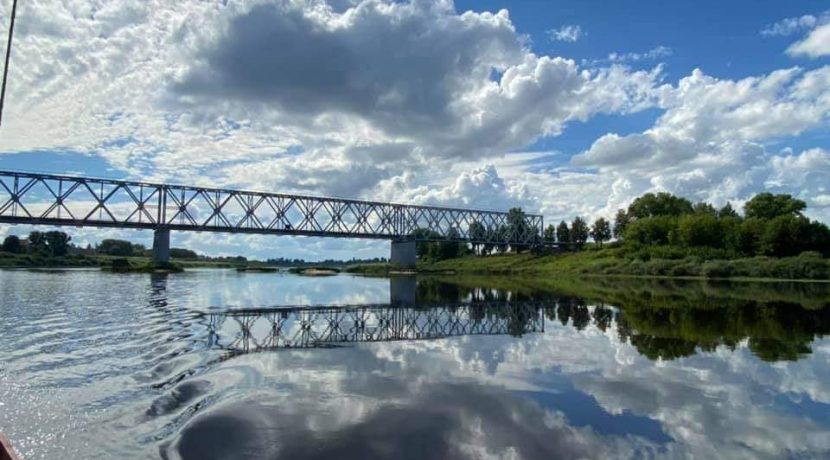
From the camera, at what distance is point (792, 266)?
92625 millimetres

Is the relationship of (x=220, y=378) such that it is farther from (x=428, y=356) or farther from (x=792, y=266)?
(x=792, y=266)

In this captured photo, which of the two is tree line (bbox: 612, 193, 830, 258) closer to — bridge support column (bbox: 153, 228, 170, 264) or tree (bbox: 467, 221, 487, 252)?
tree (bbox: 467, 221, 487, 252)

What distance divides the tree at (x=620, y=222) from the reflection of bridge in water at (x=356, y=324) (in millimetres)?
148624

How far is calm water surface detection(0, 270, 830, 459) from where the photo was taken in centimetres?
1145

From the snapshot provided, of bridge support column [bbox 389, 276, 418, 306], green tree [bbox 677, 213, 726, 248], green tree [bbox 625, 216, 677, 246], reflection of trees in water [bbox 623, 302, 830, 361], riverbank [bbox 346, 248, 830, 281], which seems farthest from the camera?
green tree [bbox 625, 216, 677, 246]

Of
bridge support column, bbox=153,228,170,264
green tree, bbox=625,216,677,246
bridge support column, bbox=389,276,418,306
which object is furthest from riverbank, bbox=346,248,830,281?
bridge support column, bbox=389,276,418,306

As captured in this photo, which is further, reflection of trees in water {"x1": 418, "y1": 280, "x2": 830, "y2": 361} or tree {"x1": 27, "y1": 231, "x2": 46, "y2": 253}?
tree {"x1": 27, "y1": 231, "x2": 46, "y2": 253}

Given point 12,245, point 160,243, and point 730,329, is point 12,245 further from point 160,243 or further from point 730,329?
point 730,329

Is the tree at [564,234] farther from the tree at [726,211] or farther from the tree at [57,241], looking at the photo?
the tree at [57,241]

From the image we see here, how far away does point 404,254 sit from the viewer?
16262 centimetres

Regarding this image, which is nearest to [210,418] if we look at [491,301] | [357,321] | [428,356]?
[428,356]

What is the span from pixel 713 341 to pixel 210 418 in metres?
22.2

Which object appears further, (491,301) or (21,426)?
(491,301)

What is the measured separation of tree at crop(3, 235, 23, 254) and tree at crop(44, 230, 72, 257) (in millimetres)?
7629
